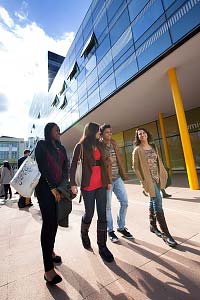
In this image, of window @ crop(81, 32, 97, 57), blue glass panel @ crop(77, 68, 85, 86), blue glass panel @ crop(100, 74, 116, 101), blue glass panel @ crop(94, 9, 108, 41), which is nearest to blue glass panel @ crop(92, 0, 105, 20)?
blue glass panel @ crop(94, 9, 108, 41)

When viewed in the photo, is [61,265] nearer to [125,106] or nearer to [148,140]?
[148,140]

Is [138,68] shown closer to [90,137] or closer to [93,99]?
[93,99]

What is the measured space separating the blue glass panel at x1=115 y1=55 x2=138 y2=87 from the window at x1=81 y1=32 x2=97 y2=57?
399 centimetres

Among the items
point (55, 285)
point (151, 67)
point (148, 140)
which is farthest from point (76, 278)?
point (151, 67)

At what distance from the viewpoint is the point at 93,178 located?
2.57m

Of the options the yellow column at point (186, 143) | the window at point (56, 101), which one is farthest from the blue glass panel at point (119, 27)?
the window at point (56, 101)

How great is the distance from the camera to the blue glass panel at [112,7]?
394 inches

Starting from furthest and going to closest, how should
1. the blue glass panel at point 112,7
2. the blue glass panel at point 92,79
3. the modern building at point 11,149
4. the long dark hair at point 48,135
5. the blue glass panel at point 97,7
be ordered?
the modern building at point 11,149
the blue glass panel at point 92,79
the blue glass panel at point 97,7
the blue glass panel at point 112,7
the long dark hair at point 48,135

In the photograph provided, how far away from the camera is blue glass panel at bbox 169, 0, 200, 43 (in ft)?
20.3

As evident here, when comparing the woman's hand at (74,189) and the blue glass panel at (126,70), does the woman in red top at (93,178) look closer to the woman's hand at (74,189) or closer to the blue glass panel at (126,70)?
the woman's hand at (74,189)

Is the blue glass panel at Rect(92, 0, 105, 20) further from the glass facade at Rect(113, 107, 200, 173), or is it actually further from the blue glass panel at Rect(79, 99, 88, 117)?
the glass facade at Rect(113, 107, 200, 173)

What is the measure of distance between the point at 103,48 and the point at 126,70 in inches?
135

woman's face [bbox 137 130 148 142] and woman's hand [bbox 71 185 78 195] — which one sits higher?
woman's face [bbox 137 130 148 142]

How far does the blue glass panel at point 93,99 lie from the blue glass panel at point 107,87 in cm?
60
